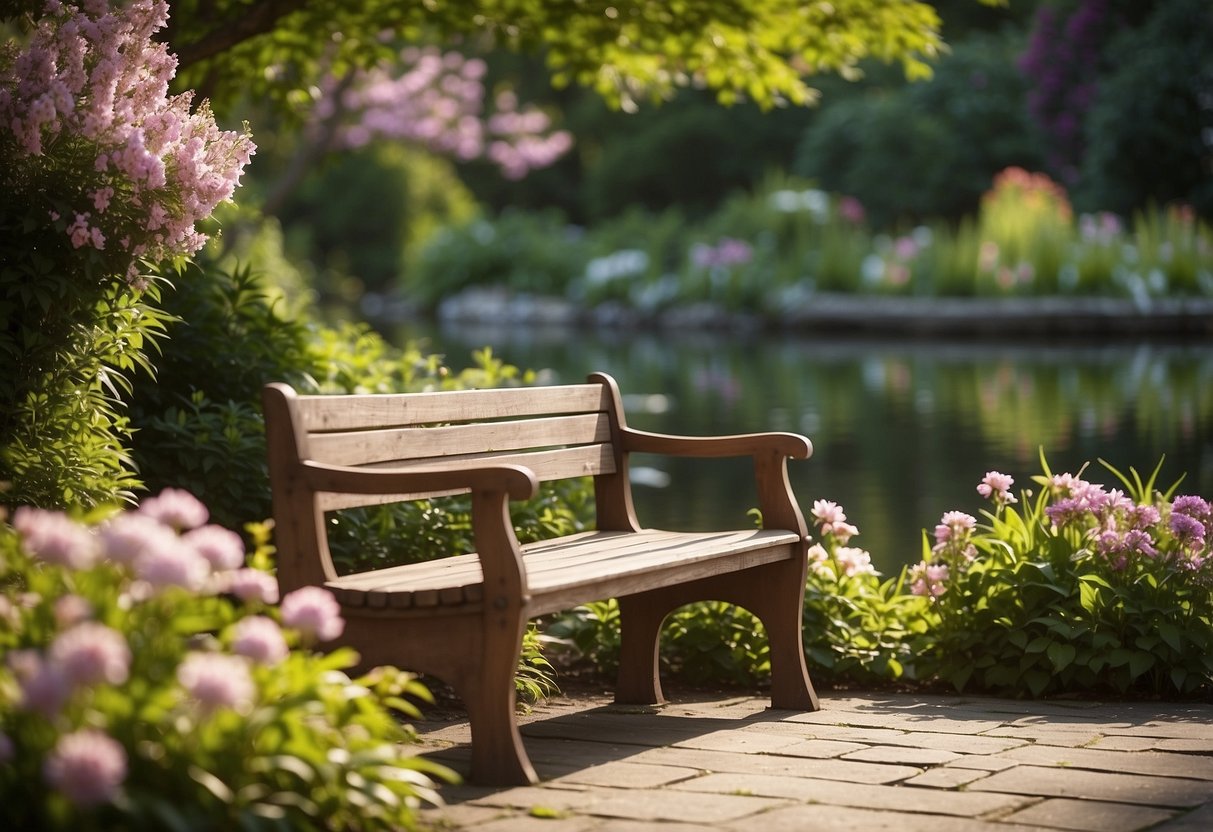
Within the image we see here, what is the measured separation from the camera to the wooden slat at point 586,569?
3635 millimetres

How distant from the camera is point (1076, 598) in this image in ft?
16.3

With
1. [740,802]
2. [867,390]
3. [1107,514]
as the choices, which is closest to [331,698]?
[740,802]

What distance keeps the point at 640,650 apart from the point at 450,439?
3.17ft

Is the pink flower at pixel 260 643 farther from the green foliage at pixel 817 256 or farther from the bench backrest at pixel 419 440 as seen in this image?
the green foliage at pixel 817 256

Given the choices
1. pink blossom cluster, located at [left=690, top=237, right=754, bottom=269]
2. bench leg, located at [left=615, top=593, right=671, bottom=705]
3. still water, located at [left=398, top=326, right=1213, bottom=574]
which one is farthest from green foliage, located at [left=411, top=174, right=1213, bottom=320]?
bench leg, located at [left=615, top=593, right=671, bottom=705]

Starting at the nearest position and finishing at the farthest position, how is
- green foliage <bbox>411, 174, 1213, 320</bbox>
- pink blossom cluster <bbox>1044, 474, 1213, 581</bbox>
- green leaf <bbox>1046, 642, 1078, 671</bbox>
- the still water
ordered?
green leaf <bbox>1046, 642, 1078, 671</bbox> < pink blossom cluster <bbox>1044, 474, 1213, 581</bbox> < the still water < green foliage <bbox>411, 174, 1213, 320</bbox>

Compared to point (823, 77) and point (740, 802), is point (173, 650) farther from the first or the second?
point (823, 77)

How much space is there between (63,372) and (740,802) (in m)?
1.96

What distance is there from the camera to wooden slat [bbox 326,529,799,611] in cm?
363

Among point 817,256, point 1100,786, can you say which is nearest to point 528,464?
point 1100,786

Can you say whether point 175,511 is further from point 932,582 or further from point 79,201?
point 932,582

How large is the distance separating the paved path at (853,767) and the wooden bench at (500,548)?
214 millimetres

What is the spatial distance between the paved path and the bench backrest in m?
0.62

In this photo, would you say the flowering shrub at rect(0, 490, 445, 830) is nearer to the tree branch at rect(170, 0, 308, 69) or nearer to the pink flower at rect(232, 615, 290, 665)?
the pink flower at rect(232, 615, 290, 665)
